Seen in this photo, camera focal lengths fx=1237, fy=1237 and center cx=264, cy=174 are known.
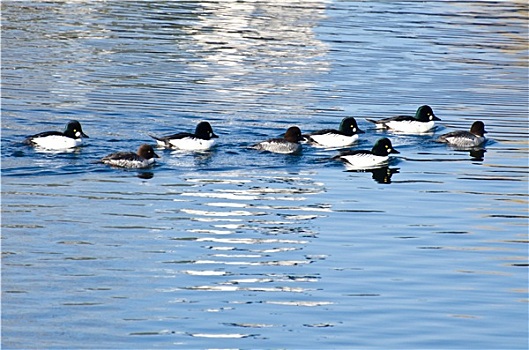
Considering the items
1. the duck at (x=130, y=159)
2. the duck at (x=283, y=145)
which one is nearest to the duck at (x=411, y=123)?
the duck at (x=283, y=145)

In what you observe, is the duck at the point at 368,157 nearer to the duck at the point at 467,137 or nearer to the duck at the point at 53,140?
the duck at the point at 467,137

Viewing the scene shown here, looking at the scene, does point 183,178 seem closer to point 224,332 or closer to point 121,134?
point 121,134

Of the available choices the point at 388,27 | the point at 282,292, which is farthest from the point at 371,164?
the point at 388,27

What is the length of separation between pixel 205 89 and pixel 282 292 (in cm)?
1599

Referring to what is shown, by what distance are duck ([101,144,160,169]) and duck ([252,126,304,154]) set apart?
2469mm

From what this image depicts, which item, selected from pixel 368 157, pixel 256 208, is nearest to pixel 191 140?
pixel 368 157

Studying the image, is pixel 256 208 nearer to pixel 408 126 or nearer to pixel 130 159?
pixel 130 159

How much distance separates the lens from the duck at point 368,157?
2198 centimetres

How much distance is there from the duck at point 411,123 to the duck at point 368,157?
8.29 feet

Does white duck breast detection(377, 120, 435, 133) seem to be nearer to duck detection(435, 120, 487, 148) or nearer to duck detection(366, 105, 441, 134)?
duck detection(366, 105, 441, 134)

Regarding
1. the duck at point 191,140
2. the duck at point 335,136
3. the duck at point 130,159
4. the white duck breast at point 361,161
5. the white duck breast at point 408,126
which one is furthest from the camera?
the white duck breast at point 408,126

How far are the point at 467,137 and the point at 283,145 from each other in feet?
12.1

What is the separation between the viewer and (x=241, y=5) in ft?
163

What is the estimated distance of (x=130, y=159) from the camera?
67.6 feet
